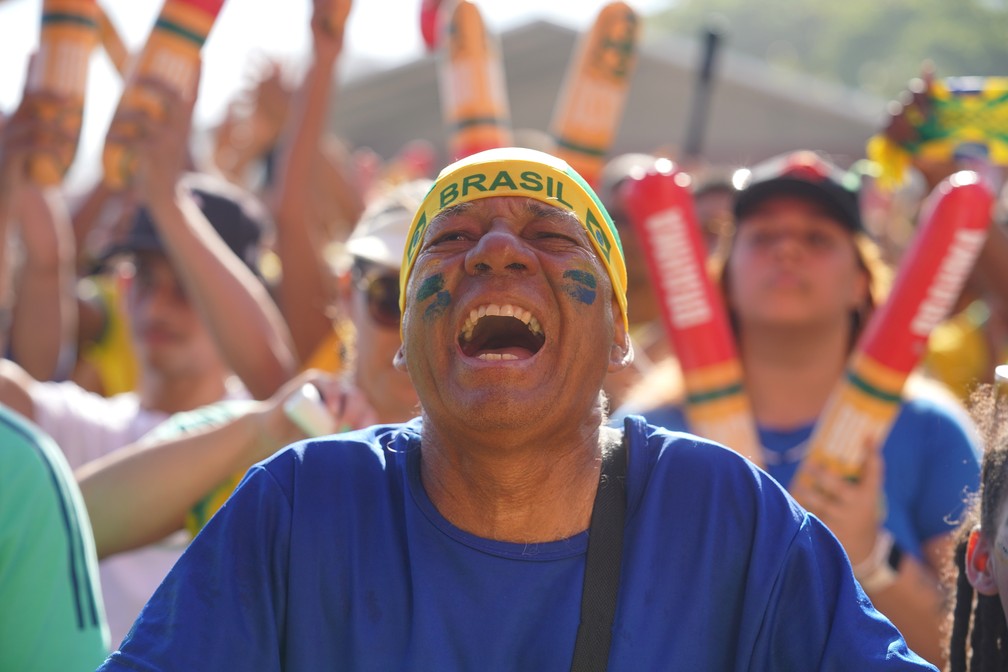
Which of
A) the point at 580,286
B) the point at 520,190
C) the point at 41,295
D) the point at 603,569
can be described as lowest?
the point at 41,295

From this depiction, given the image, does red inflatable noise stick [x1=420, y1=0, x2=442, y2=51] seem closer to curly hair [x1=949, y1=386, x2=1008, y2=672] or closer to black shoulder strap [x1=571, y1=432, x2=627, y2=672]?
curly hair [x1=949, y1=386, x2=1008, y2=672]

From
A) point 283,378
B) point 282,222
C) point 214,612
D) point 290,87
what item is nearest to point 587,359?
point 214,612

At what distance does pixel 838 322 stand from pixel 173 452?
1.85 metres

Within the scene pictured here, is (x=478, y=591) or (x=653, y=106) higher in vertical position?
(x=653, y=106)

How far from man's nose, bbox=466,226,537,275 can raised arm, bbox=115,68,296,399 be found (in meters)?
1.75

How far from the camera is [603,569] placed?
68.7 inches

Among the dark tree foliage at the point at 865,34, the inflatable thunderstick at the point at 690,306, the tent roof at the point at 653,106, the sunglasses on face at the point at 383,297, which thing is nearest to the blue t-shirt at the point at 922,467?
the inflatable thunderstick at the point at 690,306

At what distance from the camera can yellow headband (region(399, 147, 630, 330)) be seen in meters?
1.93

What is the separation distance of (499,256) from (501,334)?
177mm

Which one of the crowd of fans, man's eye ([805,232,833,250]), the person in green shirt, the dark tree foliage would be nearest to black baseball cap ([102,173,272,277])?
the crowd of fans

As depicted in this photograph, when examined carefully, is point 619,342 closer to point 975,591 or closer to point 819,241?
point 975,591

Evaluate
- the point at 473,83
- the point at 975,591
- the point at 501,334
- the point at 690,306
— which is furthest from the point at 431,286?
the point at 473,83

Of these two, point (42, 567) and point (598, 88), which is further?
point (598, 88)

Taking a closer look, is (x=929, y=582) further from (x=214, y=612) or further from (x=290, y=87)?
(x=290, y=87)
